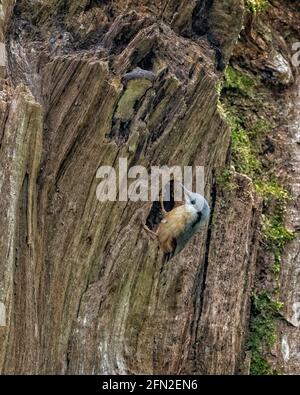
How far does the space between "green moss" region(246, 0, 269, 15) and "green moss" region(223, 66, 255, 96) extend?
2.46 feet

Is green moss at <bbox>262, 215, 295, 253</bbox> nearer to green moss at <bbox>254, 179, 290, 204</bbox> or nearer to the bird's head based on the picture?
green moss at <bbox>254, 179, 290, 204</bbox>

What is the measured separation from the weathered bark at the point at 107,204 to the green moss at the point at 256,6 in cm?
188

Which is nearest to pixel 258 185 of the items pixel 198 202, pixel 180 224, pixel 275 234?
pixel 275 234

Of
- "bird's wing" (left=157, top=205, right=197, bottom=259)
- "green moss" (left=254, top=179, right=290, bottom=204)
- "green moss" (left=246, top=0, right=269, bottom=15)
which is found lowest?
"bird's wing" (left=157, top=205, right=197, bottom=259)

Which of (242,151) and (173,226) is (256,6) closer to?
(242,151)

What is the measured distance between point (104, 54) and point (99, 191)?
1317mm

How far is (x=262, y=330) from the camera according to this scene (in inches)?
376

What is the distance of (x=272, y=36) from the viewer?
38.1 feet

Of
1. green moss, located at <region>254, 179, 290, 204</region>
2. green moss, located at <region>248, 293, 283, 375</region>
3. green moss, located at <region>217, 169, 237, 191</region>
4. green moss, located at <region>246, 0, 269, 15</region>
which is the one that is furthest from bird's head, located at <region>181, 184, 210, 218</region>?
green moss, located at <region>246, 0, 269, 15</region>

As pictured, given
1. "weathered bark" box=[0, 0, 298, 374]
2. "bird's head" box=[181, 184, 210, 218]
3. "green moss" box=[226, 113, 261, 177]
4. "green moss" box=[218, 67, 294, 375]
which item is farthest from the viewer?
"green moss" box=[226, 113, 261, 177]

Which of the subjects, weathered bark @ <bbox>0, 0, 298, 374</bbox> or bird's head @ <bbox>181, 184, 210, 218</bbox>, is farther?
bird's head @ <bbox>181, 184, 210, 218</bbox>

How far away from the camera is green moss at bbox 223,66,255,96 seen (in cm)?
1107

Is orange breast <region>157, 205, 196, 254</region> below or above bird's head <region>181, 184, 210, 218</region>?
below

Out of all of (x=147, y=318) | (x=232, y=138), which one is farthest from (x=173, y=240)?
(x=232, y=138)
